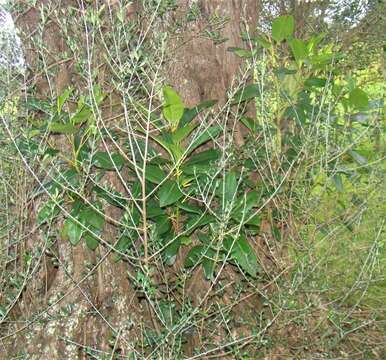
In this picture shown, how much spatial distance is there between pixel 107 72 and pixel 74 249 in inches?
35.4

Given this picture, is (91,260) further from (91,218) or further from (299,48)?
(299,48)

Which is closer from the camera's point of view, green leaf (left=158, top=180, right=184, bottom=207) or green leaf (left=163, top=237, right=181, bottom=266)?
green leaf (left=158, top=180, right=184, bottom=207)

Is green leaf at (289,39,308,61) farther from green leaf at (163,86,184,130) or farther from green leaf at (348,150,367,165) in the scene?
green leaf at (163,86,184,130)

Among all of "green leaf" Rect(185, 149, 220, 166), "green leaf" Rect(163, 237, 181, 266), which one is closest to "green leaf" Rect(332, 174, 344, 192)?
"green leaf" Rect(185, 149, 220, 166)

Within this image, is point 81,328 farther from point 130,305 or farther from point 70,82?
point 70,82

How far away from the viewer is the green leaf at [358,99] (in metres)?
2.65

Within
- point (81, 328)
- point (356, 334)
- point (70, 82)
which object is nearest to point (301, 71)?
point (70, 82)

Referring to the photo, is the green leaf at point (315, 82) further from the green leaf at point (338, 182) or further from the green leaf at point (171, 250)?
the green leaf at point (171, 250)

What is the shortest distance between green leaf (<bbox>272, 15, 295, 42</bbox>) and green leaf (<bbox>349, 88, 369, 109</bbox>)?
43cm

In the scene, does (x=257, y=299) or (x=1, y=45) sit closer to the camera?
(x=1, y=45)

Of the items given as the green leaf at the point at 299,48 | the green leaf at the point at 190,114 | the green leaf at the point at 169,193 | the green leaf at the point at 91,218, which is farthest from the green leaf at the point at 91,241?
the green leaf at the point at 299,48

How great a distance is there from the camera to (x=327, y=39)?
481 centimetres

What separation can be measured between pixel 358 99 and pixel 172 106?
2.94 feet

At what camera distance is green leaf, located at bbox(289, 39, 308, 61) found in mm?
2678
